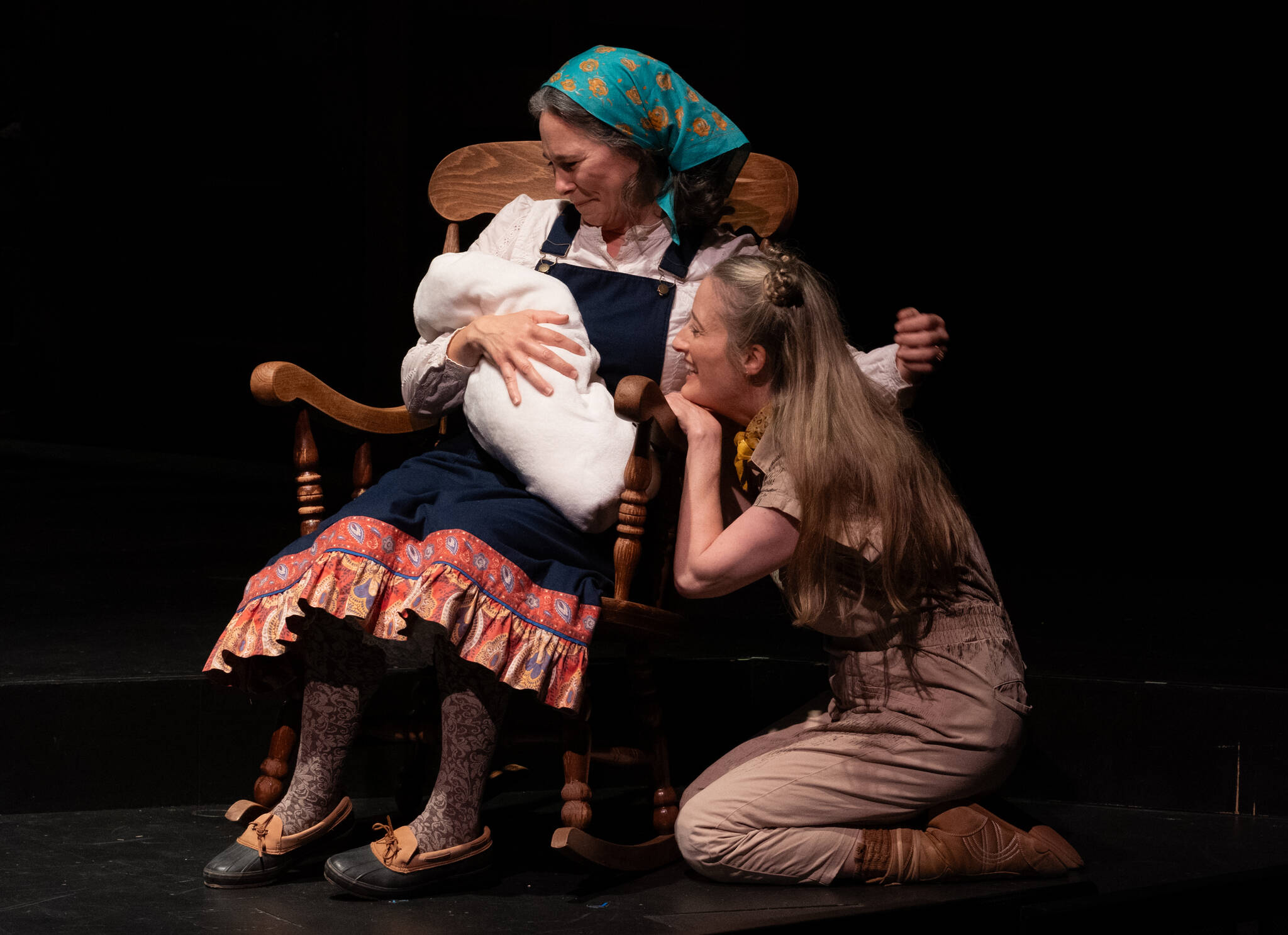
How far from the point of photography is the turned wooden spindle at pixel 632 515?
7.98ft

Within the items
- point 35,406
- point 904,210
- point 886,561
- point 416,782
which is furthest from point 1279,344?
point 35,406

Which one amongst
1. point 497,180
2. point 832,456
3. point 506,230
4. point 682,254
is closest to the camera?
point 832,456

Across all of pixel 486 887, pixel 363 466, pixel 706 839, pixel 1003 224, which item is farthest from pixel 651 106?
pixel 1003 224

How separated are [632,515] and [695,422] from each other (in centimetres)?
19

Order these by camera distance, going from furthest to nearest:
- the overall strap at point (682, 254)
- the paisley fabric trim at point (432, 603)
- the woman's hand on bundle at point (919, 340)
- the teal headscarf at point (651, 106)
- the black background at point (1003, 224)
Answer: the black background at point (1003, 224) → the overall strap at point (682, 254) → the teal headscarf at point (651, 106) → the woman's hand on bundle at point (919, 340) → the paisley fabric trim at point (432, 603)

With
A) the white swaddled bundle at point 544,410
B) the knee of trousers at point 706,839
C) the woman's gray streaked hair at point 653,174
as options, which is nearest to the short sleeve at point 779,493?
the white swaddled bundle at point 544,410

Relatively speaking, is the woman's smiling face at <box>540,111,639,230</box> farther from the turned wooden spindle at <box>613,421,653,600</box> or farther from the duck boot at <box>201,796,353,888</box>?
the duck boot at <box>201,796,353,888</box>

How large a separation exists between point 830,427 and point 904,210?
2.51 metres

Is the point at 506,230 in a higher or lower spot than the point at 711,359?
higher

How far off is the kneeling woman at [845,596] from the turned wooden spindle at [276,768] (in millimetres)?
659

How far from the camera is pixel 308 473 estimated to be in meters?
2.69

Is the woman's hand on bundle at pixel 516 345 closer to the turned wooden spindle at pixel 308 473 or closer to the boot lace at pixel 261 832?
the turned wooden spindle at pixel 308 473

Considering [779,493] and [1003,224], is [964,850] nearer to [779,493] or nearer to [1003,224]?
[779,493]

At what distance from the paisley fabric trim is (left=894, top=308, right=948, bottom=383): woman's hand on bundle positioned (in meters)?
0.67
